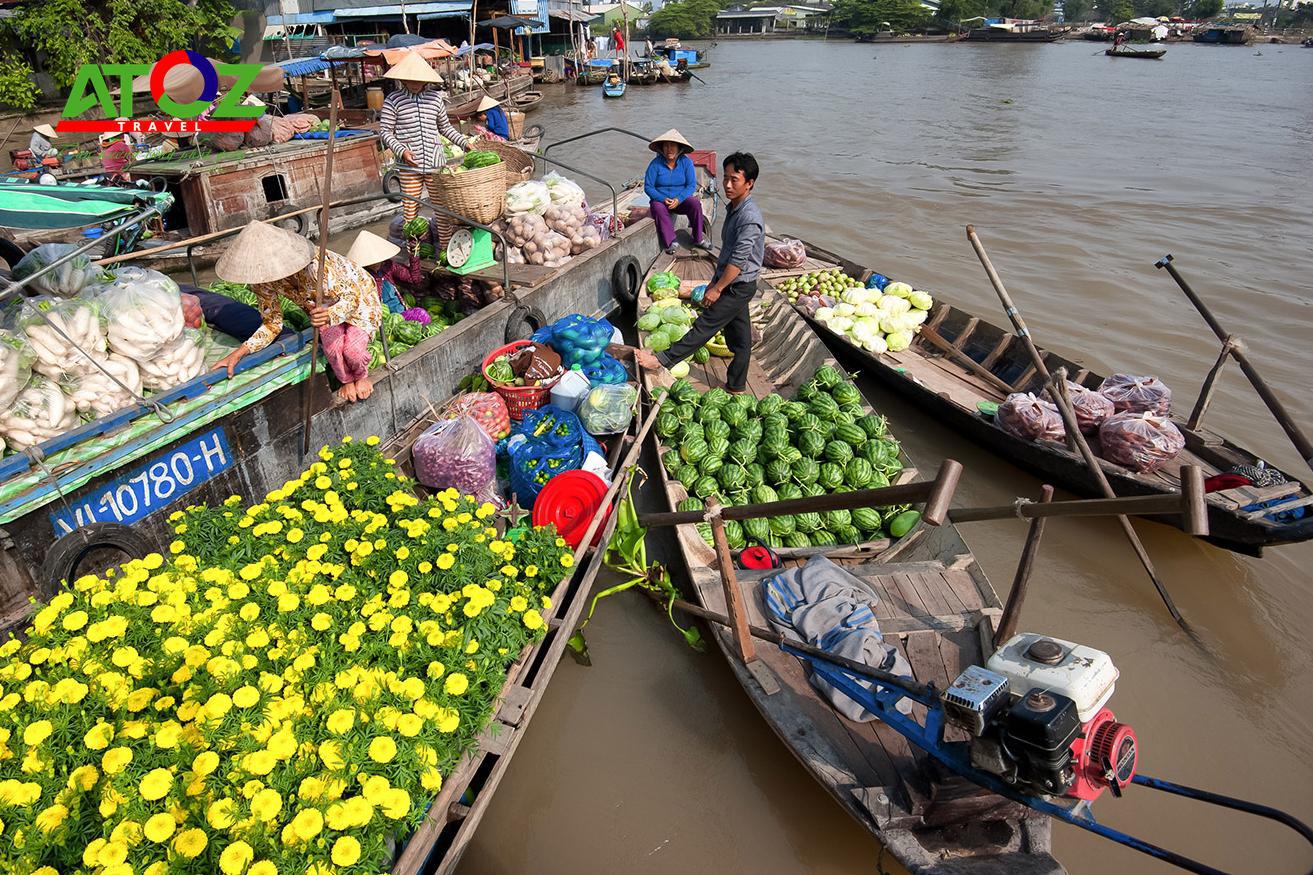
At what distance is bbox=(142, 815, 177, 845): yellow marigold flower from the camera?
1842 millimetres

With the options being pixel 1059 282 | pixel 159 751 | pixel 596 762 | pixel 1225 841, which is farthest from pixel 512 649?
pixel 1059 282

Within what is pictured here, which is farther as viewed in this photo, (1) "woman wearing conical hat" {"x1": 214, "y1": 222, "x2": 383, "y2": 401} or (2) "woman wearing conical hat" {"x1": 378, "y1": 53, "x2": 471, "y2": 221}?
(2) "woman wearing conical hat" {"x1": 378, "y1": 53, "x2": 471, "y2": 221}

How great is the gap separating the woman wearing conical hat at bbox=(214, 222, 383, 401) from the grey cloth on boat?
2.99 meters

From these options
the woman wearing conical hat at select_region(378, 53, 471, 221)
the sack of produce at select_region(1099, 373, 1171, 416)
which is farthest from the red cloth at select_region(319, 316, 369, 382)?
the sack of produce at select_region(1099, 373, 1171, 416)

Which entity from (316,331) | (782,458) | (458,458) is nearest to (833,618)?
(782,458)

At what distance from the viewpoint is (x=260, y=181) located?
36.9 feet

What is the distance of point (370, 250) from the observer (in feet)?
17.5

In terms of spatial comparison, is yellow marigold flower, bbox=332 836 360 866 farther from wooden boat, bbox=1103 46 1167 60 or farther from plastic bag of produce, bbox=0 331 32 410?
wooden boat, bbox=1103 46 1167 60

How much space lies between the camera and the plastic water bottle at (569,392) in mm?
5168

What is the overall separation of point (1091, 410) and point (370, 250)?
6.02m

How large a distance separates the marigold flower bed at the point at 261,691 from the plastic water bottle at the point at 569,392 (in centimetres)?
198

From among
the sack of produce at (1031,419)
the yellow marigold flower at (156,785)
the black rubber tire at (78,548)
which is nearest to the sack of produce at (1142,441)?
the sack of produce at (1031,419)

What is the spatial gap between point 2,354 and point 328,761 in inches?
102

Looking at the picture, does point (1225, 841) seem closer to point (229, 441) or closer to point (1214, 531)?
point (1214, 531)
